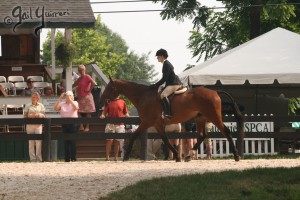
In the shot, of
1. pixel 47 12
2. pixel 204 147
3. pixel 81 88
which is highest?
pixel 47 12

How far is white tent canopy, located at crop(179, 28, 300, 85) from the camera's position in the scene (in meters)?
27.9

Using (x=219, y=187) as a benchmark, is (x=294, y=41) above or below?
above

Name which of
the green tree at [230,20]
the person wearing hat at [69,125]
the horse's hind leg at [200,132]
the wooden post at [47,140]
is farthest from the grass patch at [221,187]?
the green tree at [230,20]

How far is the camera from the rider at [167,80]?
2136 centimetres

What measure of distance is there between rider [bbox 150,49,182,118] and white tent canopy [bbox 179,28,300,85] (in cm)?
594

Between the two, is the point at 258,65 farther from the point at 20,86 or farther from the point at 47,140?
the point at 47,140

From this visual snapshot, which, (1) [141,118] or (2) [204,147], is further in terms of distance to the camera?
(2) [204,147]

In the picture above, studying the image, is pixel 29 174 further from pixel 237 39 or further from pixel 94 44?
pixel 94 44

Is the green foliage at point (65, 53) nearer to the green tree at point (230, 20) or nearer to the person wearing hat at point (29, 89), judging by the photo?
the person wearing hat at point (29, 89)

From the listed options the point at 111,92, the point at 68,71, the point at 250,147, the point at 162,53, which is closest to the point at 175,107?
the point at 162,53

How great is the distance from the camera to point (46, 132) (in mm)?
23109

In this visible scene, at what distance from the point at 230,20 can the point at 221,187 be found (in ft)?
120

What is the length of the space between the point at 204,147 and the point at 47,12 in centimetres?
723

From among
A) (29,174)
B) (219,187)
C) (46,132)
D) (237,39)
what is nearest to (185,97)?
(46,132)
